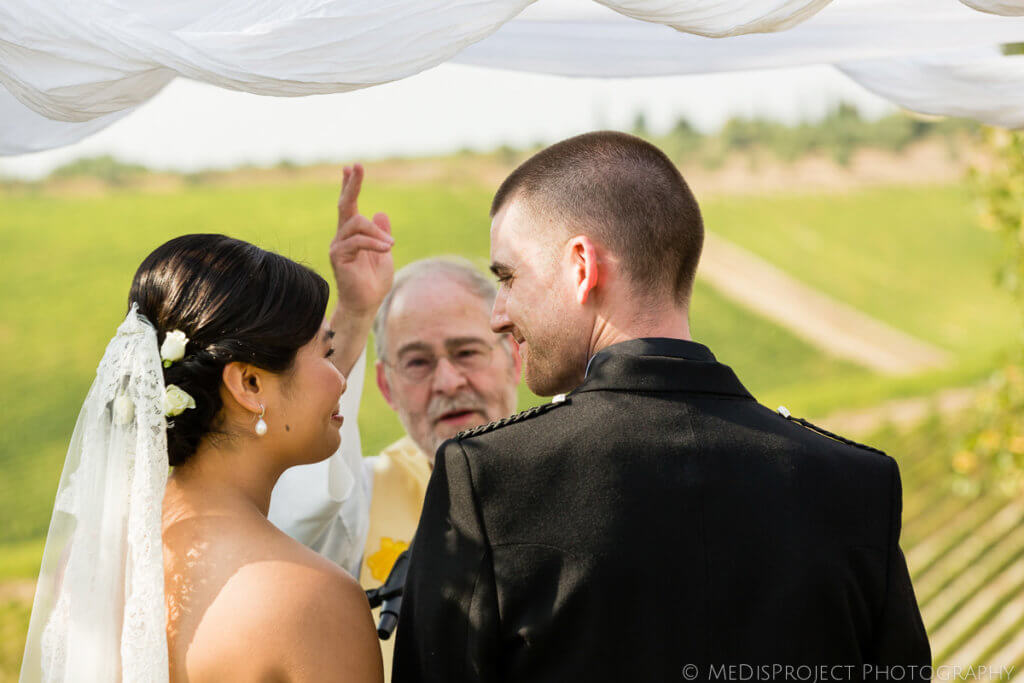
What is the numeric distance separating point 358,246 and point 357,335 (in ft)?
1.00

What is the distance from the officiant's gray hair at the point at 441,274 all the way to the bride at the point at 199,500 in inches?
62.0

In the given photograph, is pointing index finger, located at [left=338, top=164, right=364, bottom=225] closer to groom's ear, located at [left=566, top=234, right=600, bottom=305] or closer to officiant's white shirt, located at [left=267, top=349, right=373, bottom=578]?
officiant's white shirt, located at [left=267, top=349, right=373, bottom=578]

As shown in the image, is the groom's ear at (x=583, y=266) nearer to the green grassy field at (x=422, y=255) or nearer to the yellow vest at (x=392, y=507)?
the yellow vest at (x=392, y=507)

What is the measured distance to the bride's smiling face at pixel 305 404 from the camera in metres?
2.35

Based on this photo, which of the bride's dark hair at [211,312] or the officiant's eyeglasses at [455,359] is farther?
the officiant's eyeglasses at [455,359]

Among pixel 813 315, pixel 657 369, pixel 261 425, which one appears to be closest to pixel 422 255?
pixel 813 315

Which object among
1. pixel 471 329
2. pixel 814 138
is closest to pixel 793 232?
pixel 814 138

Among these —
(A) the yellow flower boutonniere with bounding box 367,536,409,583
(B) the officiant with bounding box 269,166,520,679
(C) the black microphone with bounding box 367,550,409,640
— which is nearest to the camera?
(C) the black microphone with bounding box 367,550,409,640

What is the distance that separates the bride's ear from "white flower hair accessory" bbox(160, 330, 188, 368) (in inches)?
4.3

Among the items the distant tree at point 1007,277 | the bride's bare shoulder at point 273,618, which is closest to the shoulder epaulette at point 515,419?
the bride's bare shoulder at point 273,618

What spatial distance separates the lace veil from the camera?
2154 millimetres

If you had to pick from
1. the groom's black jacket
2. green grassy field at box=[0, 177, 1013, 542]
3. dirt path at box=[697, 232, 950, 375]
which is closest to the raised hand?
the groom's black jacket

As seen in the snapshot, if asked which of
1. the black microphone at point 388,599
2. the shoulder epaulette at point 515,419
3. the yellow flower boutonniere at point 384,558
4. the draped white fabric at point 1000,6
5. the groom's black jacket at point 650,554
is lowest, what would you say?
the yellow flower boutonniere at point 384,558

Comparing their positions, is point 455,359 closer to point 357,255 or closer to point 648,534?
point 357,255
